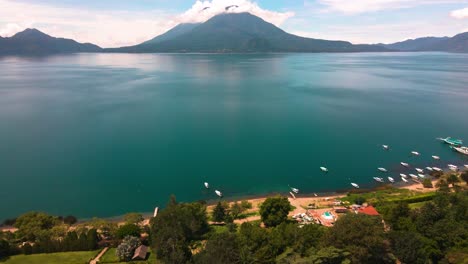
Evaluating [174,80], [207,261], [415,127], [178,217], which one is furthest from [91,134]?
[174,80]

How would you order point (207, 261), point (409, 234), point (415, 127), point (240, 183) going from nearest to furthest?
point (207, 261)
point (409, 234)
point (240, 183)
point (415, 127)

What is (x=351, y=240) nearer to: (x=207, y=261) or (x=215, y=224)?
(x=207, y=261)

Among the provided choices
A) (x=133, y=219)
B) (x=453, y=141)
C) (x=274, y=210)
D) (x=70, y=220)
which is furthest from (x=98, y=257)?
(x=453, y=141)

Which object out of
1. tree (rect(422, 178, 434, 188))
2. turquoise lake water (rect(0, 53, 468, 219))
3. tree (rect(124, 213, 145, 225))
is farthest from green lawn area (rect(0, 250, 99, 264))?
tree (rect(422, 178, 434, 188))

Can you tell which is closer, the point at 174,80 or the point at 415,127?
the point at 415,127

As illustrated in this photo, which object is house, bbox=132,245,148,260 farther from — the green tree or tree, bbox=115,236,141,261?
the green tree

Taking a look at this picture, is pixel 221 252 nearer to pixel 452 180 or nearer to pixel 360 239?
pixel 360 239

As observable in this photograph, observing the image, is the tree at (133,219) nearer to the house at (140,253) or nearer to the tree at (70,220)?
the house at (140,253)

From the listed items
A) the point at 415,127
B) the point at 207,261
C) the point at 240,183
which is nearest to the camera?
the point at 207,261
